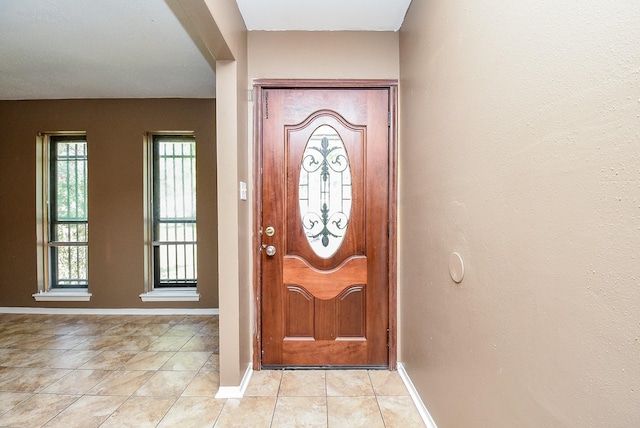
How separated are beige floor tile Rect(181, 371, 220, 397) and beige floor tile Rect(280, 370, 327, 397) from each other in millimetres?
467

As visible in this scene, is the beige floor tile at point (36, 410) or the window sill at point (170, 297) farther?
the window sill at point (170, 297)

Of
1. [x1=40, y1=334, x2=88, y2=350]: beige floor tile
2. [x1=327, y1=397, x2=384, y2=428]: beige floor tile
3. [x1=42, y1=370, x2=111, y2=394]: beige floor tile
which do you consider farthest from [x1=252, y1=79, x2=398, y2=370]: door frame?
[x1=40, y1=334, x2=88, y2=350]: beige floor tile

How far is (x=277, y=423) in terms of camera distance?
1.73 m

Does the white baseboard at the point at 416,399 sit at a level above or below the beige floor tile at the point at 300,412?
above

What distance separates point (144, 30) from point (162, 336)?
269 centimetres

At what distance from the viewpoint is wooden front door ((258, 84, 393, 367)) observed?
229 cm

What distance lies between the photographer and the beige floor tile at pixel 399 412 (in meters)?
1.73

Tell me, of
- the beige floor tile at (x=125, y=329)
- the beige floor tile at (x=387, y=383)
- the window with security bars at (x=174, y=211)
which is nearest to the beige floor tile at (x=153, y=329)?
the beige floor tile at (x=125, y=329)

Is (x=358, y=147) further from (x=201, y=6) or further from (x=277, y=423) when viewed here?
(x=277, y=423)

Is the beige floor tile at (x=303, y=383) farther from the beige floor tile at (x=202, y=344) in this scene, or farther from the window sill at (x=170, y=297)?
the window sill at (x=170, y=297)

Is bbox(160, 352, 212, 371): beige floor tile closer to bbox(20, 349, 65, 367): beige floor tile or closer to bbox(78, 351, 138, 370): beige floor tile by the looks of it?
bbox(78, 351, 138, 370): beige floor tile

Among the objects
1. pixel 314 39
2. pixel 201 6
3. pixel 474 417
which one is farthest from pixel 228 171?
pixel 474 417

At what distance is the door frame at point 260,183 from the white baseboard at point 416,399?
0.09 meters

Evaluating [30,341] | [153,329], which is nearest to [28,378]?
[30,341]
